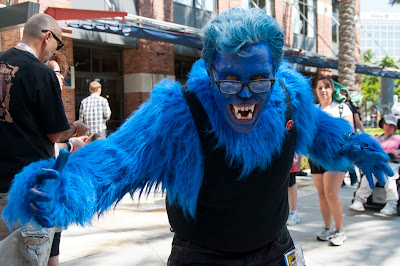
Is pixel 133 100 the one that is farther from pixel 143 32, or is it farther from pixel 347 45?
pixel 347 45

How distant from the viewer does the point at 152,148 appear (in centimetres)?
168

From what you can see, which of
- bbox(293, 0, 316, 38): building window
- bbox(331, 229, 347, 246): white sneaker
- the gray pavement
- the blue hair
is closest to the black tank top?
the blue hair

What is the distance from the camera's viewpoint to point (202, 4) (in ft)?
47.9

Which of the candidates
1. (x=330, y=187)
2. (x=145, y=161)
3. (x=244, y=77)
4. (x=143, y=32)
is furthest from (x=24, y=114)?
(x=143, y=32)

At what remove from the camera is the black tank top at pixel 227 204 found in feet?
5.67

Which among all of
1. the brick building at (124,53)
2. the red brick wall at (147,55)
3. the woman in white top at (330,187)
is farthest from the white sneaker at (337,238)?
the red brick wall at (147,55)

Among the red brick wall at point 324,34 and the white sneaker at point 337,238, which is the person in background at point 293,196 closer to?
the white sneaker at point 337,238

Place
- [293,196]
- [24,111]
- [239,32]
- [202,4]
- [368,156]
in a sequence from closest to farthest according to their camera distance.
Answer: [239,32], [368,156], [24,111], [293,196], [202,4]

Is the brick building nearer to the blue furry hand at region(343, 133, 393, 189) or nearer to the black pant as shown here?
the blue furry hand at region(343, 133, 393, 189)

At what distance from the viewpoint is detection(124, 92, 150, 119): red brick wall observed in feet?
40.7

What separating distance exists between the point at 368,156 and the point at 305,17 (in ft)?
60.6

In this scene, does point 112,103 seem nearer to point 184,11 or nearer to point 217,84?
point 184,11

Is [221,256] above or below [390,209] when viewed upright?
above

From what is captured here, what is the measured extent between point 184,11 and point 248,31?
12663 millimetres
